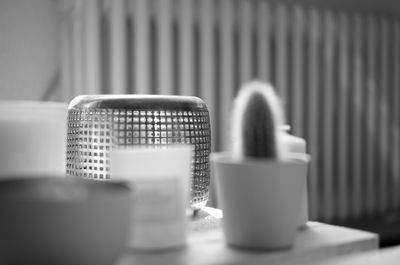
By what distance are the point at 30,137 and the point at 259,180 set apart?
0.87 ft

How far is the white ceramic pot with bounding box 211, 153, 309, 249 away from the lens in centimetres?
56

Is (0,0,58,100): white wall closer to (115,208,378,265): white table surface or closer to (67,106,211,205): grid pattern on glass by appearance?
(67,106,211,205): grid pattern on glass

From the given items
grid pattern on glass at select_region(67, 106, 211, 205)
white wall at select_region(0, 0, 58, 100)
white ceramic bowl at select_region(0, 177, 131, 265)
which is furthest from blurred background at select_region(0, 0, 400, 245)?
white ceramic bowl at select_region(0, 177, 131, 265)

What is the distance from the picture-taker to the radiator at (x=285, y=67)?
2002mm

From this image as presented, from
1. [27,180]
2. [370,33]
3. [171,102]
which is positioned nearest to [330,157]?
[370,33]

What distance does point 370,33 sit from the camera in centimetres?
280

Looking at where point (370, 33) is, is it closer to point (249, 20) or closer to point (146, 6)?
point (249, 20)

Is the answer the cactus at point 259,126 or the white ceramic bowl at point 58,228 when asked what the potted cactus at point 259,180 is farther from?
the white ceramic bowl at point 58,228

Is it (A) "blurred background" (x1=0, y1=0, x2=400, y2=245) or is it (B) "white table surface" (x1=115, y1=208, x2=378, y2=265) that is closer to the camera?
(B) "white table surface" (x1=115, y1=208, x2=378, y2=265)

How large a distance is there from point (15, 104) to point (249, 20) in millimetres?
1828

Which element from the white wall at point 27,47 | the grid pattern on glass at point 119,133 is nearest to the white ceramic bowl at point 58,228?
the grid pattern on glass at point 119,133

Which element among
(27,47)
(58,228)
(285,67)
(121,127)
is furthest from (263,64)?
(58,228)

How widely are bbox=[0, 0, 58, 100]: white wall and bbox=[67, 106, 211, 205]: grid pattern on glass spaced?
1.15 meters

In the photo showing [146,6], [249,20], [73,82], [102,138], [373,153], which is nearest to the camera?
[102,138]
